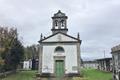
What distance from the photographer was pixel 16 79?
30.4 m

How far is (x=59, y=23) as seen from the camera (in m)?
36.2

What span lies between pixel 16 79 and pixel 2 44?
6437 millimetres

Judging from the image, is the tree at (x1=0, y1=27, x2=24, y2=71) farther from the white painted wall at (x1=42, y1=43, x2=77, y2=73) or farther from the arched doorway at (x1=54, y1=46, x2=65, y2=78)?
the arched doorway at (x1=54, y1=46, x2=65, y2=78)

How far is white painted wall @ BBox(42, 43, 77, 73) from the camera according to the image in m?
33.7

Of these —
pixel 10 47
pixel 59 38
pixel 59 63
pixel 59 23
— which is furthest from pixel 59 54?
pixel 10 47

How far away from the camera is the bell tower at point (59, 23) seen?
35.9m

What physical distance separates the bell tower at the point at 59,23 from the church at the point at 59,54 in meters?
1.34

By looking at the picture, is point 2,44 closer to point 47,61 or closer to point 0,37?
point 0,37

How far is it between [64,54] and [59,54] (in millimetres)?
754

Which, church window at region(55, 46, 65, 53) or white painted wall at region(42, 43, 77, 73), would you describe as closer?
white painted wall at region(42, 43, 77, 73)

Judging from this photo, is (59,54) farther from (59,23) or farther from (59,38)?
(59,23)

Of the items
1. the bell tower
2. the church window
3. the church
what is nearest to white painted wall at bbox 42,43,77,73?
the church

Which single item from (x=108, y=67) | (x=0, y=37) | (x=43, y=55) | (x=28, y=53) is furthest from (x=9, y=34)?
(x=28, y=53)

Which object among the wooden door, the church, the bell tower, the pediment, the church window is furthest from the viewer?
the bell tower
